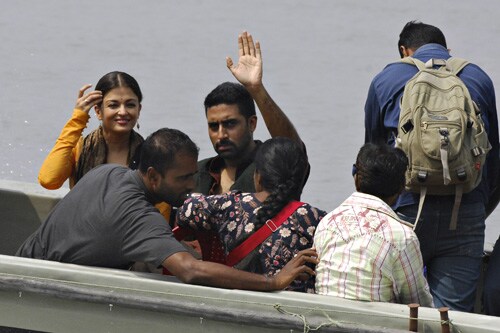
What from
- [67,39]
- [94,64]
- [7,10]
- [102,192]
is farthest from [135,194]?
[7,10]

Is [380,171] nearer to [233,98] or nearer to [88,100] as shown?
[233,98]

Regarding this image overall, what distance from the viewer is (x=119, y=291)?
13.0 feet

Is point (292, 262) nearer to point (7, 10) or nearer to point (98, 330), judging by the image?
point (98, 330)

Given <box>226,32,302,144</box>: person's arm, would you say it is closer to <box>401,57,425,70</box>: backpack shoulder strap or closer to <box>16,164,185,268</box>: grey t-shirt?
<box>401,57,425,70</box>: backpack shoulder strap

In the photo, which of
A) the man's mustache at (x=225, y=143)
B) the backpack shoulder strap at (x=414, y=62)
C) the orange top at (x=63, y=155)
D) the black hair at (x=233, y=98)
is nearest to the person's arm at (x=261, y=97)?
the black hair at (x=233, y=98)

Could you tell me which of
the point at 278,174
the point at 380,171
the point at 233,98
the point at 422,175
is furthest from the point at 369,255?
the point at 233,98

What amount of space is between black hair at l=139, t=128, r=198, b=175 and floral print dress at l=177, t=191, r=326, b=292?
0.14 metres

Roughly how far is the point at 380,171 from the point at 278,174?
321 millimetres

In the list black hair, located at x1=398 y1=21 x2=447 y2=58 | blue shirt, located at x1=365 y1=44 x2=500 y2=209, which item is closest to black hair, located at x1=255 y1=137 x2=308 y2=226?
blue shirt, located at x1=365 y1=44 x2=500 y2=209

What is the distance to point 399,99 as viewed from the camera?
15.0 feet

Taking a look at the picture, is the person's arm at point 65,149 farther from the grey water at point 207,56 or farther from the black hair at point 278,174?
the grey water at point 207,56

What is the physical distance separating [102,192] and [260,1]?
829cm

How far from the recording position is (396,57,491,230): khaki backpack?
4398mm

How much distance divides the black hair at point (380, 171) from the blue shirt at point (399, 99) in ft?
1.77
